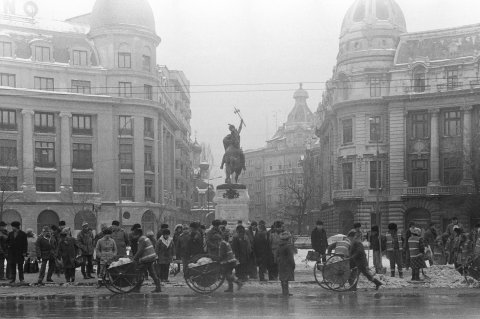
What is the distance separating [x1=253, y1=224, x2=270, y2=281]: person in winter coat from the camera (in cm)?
2298

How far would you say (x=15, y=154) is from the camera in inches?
2650

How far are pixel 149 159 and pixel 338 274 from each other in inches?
2199

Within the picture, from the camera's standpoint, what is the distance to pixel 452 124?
65875 millimetres

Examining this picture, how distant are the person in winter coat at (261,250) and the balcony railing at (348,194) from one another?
4543cm

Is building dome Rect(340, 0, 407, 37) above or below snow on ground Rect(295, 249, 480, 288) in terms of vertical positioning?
above

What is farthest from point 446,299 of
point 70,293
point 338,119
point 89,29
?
point 89,29

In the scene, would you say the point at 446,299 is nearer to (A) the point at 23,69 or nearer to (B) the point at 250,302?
(B) the point at 250,302

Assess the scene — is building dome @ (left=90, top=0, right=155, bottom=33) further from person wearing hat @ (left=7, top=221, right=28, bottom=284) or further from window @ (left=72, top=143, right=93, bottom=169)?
person wearing hat @ (left=7, top=221, right=28, bottom=284)

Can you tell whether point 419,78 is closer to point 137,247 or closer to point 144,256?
point 137,247

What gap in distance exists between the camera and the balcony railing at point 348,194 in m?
67.8

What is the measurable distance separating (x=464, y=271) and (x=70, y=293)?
418 inches

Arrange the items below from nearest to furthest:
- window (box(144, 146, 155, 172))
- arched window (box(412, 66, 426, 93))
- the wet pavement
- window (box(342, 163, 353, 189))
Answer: the wet pavement → arched window (box(412, 66, 426, 93)) → window (box(342, 163, 353, 189)) → window (box(144, 146, 155, 172))

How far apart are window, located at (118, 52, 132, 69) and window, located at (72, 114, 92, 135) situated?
573cm

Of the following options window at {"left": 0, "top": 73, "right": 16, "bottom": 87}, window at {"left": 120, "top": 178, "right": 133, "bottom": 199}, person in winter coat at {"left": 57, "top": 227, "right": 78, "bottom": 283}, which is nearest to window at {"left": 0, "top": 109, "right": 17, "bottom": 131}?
window at {"left": 0, "top": 73, "right": 16, "bottom": 87}
